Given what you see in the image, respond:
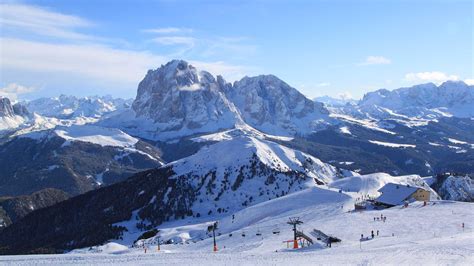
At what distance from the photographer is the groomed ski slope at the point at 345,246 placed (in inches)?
2549

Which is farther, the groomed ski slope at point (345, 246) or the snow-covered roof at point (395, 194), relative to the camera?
the snow-covered roof at point (395, 194)

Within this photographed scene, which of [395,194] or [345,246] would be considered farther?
[395,194]

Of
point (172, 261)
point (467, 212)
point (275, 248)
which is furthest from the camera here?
point (467, 212)

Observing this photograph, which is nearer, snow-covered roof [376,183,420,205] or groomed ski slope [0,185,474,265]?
groomed ski slope [0,185,474,265]

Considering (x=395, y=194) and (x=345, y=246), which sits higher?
(x=345, y=246)

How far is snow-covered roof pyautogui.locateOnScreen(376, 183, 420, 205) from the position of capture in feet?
470

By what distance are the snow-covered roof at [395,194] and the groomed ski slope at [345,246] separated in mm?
10177

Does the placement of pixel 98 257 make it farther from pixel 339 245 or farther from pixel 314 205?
pixel 314 205

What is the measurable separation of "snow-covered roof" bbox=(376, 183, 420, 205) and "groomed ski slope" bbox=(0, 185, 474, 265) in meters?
10.2

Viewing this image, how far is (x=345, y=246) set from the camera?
78938 mm

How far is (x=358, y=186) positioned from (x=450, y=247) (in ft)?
426

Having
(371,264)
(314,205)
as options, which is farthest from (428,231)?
(314,205)

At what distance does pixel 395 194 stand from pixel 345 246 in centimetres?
7472

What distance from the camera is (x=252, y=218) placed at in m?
159
